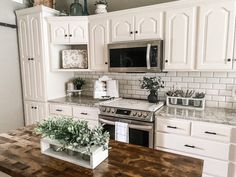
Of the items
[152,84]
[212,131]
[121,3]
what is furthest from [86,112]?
[121,3]

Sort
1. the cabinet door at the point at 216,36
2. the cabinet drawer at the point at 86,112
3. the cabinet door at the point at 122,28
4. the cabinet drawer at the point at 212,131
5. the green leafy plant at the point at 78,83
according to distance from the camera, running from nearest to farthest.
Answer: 1. the cabinet drawer at the point at 212,131
2. the cabinet door at the point at 216,36
3. the cabinet door at the point at 122,28
4. the cabinet drawer at the point at 86,112
5. the green leafy plant at the point at 78,83

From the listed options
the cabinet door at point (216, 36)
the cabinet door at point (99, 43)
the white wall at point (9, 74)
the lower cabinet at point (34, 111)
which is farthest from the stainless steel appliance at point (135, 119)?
the white wall at point (9, 74)

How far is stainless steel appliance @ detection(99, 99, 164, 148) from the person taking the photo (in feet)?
7.29

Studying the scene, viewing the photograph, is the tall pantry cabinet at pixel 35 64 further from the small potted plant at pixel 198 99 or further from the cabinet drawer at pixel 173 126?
the small potted plant at pixel 198 99

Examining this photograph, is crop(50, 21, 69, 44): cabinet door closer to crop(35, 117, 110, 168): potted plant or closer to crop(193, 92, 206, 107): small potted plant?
crop(35, 117, 110, 168): potted plant

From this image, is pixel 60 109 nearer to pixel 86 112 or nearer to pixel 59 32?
pixel 86 112

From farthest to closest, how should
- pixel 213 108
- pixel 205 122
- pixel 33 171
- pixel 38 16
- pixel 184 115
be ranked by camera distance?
pixel 38 16
pixel 213 108
pixel 184 115
pixel 205 122
pixel 33 171

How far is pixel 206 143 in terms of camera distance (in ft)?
6.49

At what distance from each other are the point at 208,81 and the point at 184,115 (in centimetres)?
70

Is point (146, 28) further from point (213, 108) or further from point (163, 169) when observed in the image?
point (163, 169)

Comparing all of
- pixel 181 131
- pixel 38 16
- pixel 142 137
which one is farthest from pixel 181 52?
pixel 38 16

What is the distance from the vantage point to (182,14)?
2.23 metres

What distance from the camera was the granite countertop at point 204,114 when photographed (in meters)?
1.95

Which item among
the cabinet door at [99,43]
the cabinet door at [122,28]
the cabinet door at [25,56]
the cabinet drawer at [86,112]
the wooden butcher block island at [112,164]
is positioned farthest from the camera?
the cabinet door at [25,56]
